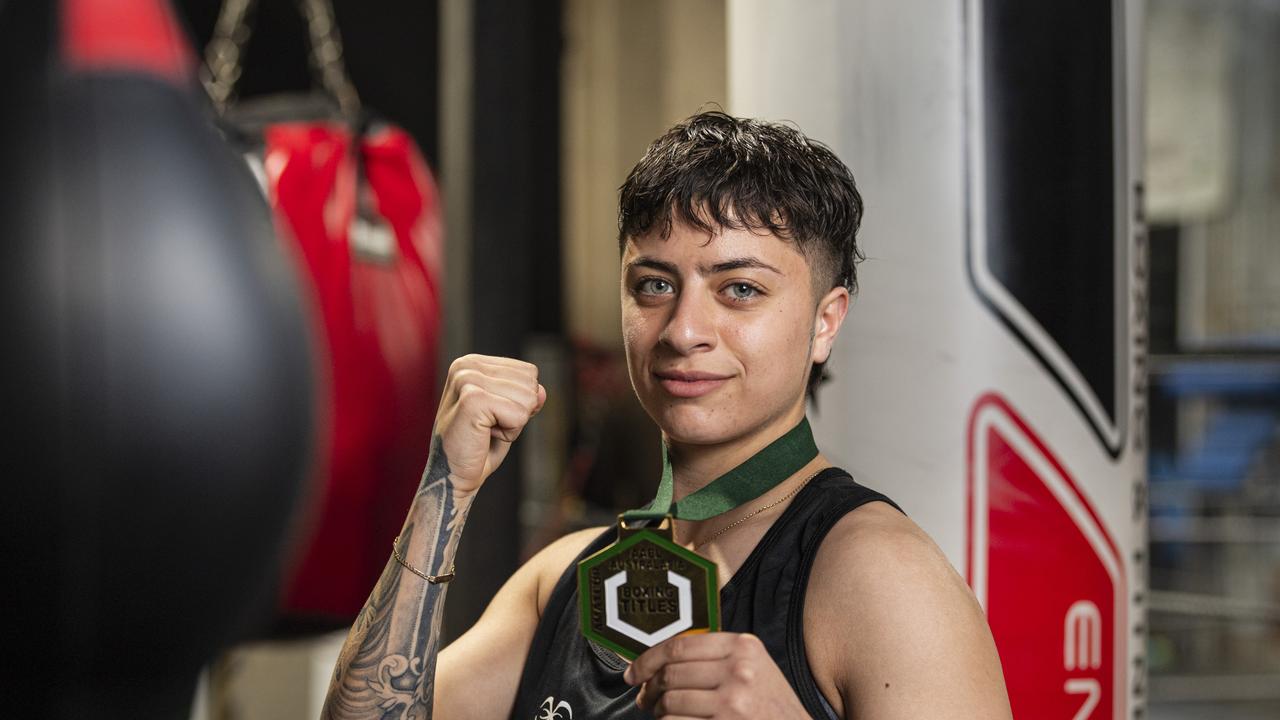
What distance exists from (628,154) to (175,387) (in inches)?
210

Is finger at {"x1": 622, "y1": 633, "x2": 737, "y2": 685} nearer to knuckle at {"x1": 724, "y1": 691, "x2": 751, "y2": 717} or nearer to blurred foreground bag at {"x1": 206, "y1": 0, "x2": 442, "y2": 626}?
knuckle at {"x1": 724, "y1": 691, "x2": 751, "y2": 717}

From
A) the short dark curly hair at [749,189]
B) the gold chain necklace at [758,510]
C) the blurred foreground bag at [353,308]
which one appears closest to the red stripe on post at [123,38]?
the short dark curly hair at [749,189]

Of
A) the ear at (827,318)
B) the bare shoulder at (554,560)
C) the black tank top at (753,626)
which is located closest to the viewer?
the black tank top at (753,626)

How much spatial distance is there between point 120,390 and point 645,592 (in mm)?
694

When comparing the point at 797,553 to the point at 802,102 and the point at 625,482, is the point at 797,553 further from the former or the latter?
the point at 625,482

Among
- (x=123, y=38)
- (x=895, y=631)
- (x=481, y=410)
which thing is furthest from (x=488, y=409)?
(x=123, y=38)

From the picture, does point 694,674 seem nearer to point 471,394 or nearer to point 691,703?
point 691,703

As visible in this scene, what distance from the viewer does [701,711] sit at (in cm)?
91

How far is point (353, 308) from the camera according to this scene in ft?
7.24

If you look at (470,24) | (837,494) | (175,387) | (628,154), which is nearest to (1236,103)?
(628,154)

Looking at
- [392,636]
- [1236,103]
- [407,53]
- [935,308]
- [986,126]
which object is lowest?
[392,636]

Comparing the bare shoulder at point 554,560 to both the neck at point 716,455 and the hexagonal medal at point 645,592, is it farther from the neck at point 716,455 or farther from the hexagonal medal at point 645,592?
the hexagonal medal at point 645,592

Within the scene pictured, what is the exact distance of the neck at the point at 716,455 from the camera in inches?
45.0

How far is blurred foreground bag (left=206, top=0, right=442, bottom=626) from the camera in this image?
7.07 feet
